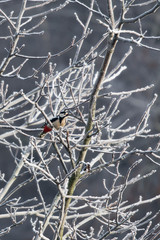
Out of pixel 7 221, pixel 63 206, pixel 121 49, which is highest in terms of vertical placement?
pixel 63 206

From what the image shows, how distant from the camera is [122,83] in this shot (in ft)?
60.3

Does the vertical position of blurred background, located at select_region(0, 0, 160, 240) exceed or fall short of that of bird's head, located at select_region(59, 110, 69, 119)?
it falls short

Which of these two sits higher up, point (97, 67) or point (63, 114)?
point (63, 114)

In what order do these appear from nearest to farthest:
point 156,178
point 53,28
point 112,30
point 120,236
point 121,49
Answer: point 112,30 < point 120,236 < point 156,178 < point 121,49 < point 53,28

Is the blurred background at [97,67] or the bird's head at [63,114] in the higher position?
the bird's head at [63,114]

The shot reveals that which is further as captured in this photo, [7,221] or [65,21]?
[65,21]

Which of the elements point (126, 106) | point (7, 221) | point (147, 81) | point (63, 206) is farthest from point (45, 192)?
point (63, 206)

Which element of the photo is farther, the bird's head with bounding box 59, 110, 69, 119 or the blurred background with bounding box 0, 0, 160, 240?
the blurred background with bounding box 0, 0, 160, 240

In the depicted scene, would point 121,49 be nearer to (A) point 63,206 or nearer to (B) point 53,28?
(B) point 53,28

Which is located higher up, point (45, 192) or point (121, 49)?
point (121, 49)

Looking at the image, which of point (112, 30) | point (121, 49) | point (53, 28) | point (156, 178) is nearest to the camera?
point (112, 30)

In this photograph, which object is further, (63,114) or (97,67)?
(97,67)

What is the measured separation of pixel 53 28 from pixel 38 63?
6.64 ft

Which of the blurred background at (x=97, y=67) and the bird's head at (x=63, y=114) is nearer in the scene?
the bird's head at (x=63, y=114)
